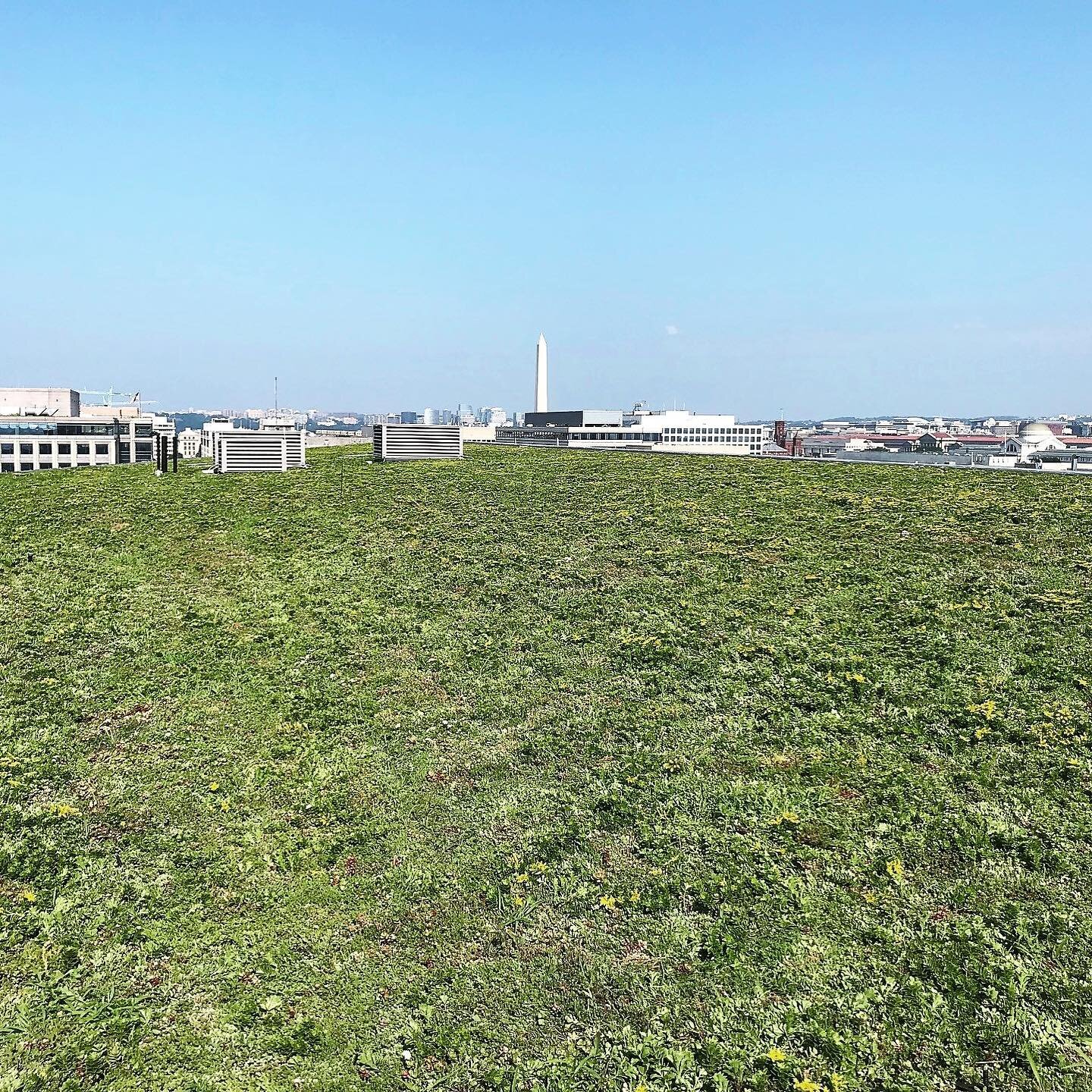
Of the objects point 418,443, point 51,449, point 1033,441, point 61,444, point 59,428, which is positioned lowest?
point 418,443

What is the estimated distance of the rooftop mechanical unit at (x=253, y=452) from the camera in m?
26.7

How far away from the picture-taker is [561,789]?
30.1 ft

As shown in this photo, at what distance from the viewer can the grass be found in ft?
20.3

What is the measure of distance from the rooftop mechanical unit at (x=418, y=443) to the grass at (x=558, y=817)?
1470cm

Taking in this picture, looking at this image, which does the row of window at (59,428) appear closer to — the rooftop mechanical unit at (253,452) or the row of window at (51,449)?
the row of window at (51,449)

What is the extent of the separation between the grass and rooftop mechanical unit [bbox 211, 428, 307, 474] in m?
10.5

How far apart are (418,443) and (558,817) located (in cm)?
2362

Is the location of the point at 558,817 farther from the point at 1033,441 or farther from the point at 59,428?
the point at 1033,441

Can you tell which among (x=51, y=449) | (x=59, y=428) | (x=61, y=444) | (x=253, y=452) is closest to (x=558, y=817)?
(x=253, y=452)

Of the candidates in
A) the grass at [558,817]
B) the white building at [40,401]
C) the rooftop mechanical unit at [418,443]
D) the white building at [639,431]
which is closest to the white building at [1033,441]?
the white building at [639,431]

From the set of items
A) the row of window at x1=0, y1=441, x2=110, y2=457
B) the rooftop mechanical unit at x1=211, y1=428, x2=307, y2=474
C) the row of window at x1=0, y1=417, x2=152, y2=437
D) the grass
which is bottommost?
the grass

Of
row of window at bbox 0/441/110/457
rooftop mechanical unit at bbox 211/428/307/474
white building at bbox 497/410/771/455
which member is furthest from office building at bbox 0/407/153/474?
rooftop mechanical unit at bbox 211/428/307/474

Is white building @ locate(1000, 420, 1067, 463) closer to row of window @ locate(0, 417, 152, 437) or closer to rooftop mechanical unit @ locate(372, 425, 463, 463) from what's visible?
rooftop mechanical unit @ locate(372, 425, 463, 463)

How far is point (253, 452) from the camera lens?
89.2 feet
